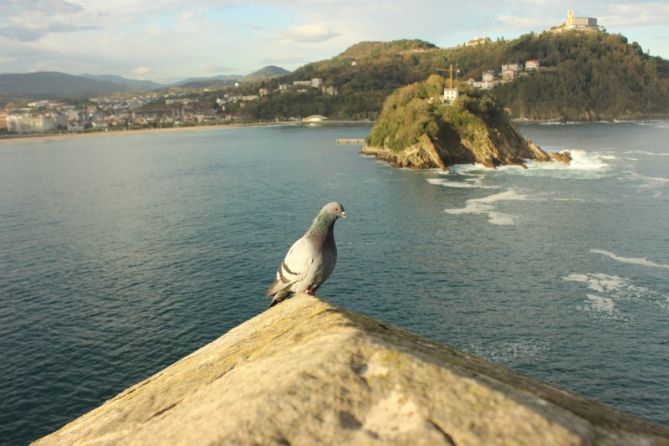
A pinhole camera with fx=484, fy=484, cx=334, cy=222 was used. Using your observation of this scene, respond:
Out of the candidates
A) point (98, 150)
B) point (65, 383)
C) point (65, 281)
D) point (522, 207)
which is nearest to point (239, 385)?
point (65, 383)

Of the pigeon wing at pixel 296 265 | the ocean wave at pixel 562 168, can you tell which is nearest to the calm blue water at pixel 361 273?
the ocean wave at pixel 562 168

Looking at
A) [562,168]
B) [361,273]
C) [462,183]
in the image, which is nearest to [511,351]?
[361,273]

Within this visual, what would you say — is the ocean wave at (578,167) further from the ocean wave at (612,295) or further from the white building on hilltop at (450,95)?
the ocean wave at (612,295)

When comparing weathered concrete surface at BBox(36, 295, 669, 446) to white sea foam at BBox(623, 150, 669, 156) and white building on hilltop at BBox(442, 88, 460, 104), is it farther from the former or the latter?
white sea foam at BBox(623, 150, 669, 156)

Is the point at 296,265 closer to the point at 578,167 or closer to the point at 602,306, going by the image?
the point at 602,306

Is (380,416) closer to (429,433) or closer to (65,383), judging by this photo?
(429,433)
